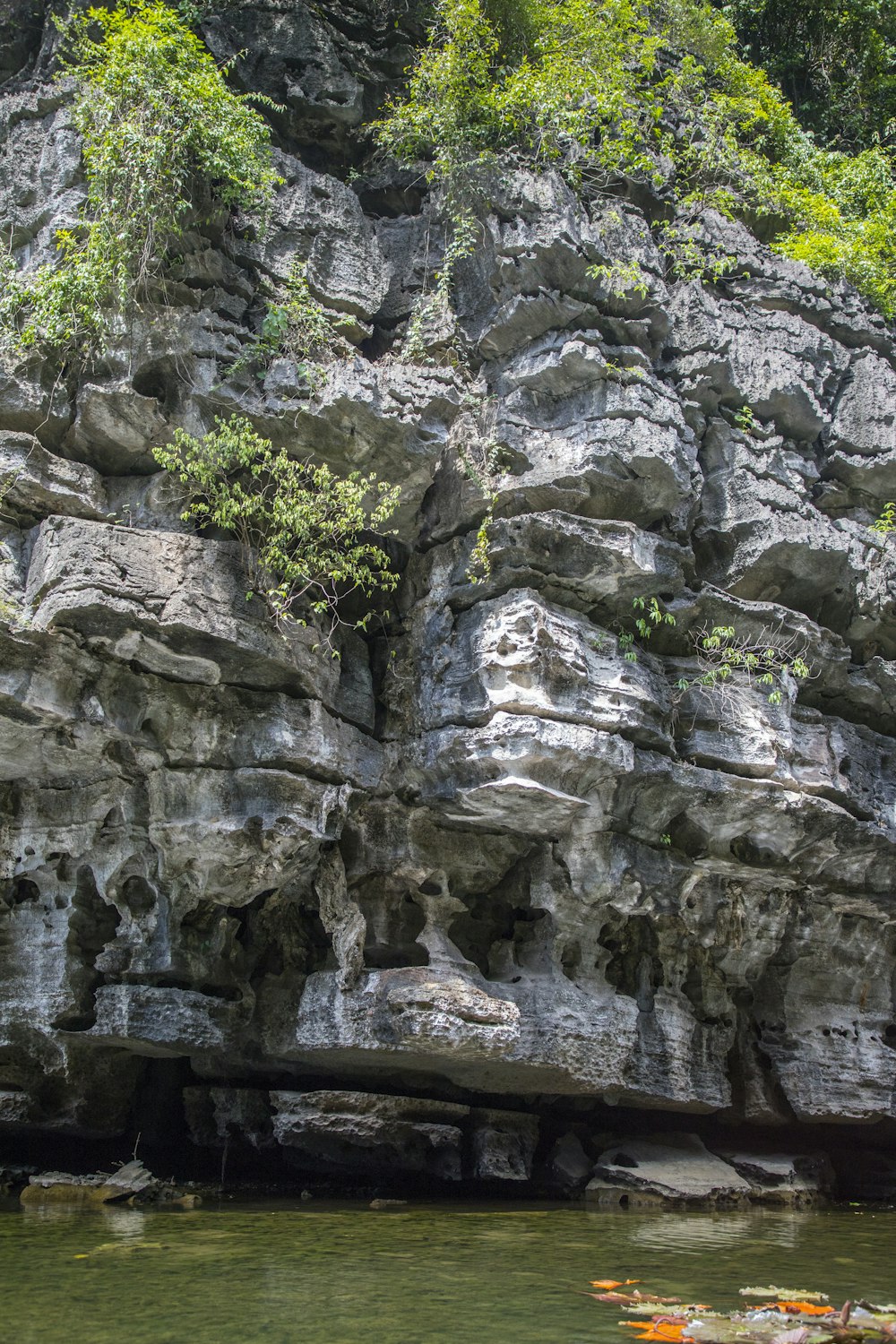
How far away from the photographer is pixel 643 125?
12.6m

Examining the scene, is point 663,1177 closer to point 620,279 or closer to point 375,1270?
point 375,1270

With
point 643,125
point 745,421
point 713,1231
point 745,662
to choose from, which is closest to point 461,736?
point 745,662

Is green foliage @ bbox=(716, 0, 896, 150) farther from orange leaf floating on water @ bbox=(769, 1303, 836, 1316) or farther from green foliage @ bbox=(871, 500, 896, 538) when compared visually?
orange leaf floating on water @ bbox=(769, 1303, 836, 1316)

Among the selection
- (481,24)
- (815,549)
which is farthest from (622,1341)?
(481,24)

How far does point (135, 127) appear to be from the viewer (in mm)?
9516

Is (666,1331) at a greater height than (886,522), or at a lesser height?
lesser

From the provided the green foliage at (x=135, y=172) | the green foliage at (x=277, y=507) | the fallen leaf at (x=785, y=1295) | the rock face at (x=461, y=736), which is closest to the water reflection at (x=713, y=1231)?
the rock face at (x=461, y=736)

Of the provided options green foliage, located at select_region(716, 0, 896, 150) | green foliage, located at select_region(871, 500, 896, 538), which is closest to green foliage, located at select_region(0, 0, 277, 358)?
green foliage, located at select_region(871, 500, 896, 538)

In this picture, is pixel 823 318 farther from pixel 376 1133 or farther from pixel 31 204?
pixel 376 1133

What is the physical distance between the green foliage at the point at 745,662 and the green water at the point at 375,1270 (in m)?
4.74

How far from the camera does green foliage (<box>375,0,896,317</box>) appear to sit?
11453 mm

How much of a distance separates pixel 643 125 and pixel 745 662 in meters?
6.81

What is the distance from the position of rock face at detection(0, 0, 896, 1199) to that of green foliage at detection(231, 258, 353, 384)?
19 centimetres

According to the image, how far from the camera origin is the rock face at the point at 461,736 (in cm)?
902
